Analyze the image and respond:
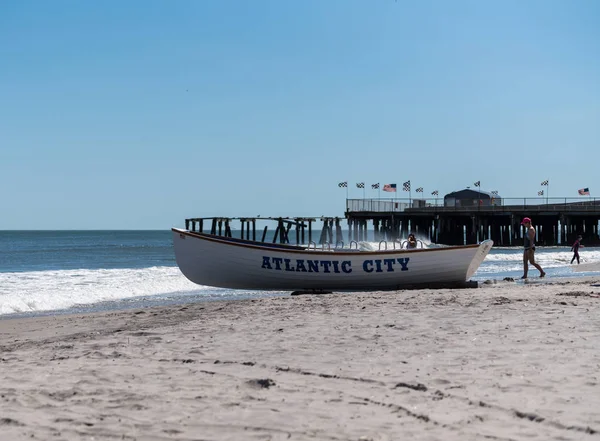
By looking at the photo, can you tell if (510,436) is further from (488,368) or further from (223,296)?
(223,296)

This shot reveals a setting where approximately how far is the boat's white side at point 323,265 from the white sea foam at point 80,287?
3.51m

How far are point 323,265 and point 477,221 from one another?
130 feet

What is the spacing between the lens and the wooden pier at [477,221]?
2085 inches

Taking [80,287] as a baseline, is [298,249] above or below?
above

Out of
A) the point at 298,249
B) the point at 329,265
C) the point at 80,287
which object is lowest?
the point at 80,287

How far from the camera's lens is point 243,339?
820cm

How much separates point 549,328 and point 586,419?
363 cm

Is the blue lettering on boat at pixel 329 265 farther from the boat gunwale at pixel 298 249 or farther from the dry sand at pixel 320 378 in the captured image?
the dry sand at pixel 320 378

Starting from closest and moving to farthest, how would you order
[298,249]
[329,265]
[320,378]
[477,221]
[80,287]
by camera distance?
[320,378], [329,265], [298,249], [80,287], [477,221]

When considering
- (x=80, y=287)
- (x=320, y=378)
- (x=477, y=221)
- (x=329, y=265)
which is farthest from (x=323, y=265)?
(x=477, y=221)

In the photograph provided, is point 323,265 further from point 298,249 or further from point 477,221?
point 477,221

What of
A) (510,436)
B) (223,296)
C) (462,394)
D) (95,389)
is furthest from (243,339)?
(223,296)

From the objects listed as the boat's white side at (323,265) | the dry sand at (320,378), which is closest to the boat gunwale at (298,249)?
the boat's white side at (323,265)

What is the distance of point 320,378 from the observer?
6.06 m
